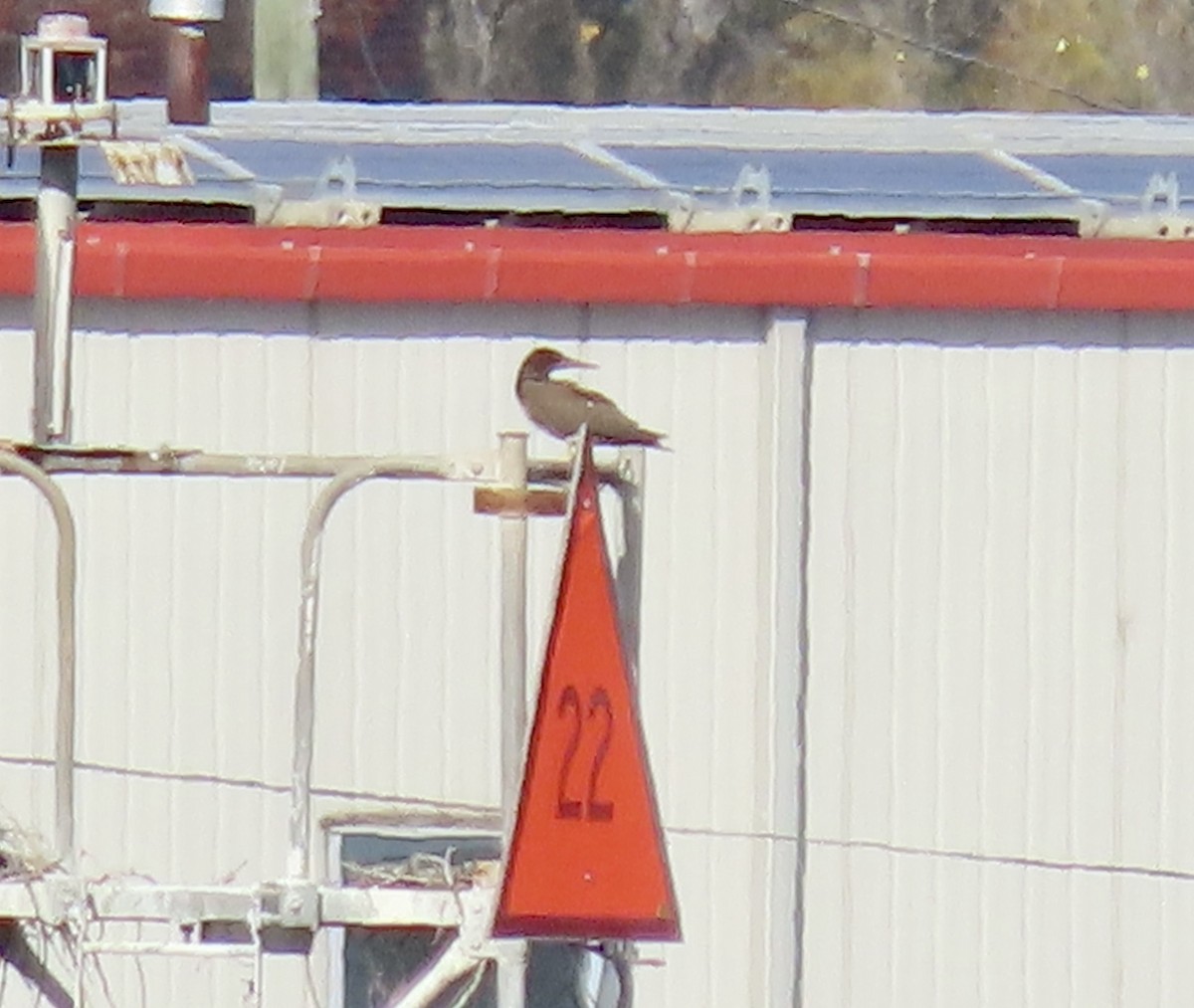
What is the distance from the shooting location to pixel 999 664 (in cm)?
786

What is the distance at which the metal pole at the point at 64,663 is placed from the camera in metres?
6.84

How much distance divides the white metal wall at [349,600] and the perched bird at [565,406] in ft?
0.90

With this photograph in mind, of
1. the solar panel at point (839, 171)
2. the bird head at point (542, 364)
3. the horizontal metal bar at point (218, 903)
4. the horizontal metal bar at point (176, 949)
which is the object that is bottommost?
the horizontal metal bar at point (176, 949)

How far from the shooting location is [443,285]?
307 inches

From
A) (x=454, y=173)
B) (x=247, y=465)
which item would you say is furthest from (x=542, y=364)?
(x=454, y=173)

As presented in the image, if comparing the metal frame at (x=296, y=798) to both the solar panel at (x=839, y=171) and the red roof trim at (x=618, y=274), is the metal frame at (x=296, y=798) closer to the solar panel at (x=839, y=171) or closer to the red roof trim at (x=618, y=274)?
the red roof trim at (x=618, y=274)

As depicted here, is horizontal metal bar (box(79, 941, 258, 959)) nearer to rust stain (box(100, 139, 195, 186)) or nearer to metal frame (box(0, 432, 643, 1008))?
metal frame (box(0, 432, 643, 1008))

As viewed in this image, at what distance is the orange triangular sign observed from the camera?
6340mm

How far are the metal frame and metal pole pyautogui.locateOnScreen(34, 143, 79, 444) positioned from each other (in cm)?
10

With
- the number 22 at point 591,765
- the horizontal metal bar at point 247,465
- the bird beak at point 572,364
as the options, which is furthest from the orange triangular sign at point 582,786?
the bird beak at point 572,364

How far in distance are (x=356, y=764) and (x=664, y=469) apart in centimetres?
98

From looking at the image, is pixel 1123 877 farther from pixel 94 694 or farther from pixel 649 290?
pixel 94 694

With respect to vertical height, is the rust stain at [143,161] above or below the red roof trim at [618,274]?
above

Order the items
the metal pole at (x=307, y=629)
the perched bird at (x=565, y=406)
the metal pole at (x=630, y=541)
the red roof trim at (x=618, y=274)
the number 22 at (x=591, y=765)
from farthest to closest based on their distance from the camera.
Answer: the red roof trim at (x=618, y=274) → the perched bird at (x=565, y=406) → the metal pole at (x=630, y=541) → the metal pole at (x=307, y=629) → the number 22 at (x=591, y=765)
